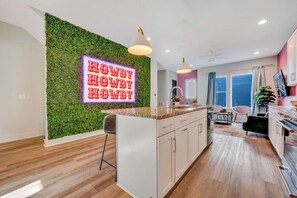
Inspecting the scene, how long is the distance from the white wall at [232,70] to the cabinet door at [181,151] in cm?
601

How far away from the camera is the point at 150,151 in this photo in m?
1.38

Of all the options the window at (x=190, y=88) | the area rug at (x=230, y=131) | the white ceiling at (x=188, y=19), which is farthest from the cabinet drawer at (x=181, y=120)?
the window at (x=190, y=88)

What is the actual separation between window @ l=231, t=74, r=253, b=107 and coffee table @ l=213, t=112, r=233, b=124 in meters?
0.80

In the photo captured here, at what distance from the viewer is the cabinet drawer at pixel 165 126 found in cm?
136

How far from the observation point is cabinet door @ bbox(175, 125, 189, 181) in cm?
169

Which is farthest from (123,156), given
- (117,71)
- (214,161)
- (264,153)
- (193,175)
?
(117,71)

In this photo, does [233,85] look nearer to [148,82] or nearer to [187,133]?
[148,82]

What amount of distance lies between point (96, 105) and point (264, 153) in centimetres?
426

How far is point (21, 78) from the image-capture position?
3.61 metres

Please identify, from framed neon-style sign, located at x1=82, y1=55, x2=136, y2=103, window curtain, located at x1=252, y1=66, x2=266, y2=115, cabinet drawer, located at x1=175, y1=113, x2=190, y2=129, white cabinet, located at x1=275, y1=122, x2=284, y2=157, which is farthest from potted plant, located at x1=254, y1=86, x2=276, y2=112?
framed neon-style sign, located at x1=82, y1=55, x2=136, y2=103

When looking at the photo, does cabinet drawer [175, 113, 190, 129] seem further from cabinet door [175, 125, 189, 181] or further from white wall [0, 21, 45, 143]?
white wall [0, 21, 45, 143]

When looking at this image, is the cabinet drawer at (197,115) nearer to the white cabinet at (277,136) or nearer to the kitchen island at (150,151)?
the kitchen island at (150,151)

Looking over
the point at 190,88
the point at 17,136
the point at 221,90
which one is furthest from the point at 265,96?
the point at 17,136

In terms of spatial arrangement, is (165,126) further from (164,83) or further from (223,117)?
(164,83)
